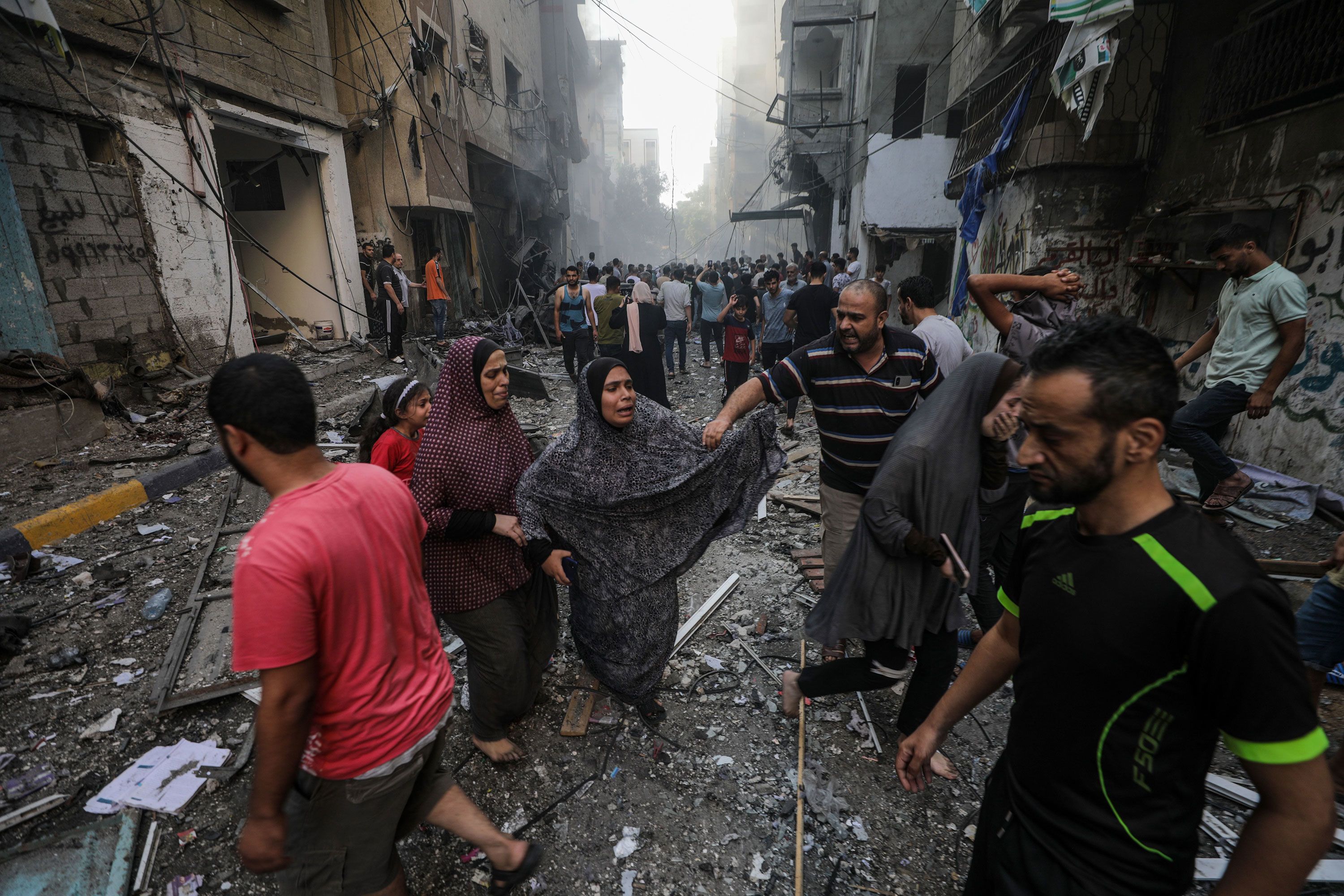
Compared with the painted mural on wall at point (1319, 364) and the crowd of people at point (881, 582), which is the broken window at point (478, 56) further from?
the painted mural on wall at point (1319, 364)

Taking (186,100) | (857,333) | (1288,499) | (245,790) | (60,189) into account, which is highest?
(186,100)

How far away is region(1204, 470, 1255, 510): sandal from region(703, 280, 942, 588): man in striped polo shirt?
3.00 meters

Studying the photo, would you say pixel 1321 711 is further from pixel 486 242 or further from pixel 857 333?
pixel 486 242

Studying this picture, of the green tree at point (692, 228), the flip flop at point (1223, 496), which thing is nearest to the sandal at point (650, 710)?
the flip flop at point (1223, 496)

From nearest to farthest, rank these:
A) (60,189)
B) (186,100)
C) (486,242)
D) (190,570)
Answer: (190,570), (60,189), (186,100), (486,242)

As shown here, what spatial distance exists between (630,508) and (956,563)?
1.34 m

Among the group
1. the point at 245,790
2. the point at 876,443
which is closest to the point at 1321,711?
the point at 876,443

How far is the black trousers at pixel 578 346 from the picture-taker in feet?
31.7

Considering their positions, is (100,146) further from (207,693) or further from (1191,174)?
(1191,174)

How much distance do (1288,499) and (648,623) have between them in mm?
5320

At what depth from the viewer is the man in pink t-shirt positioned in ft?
4.39

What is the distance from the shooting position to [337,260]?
11.1 meters

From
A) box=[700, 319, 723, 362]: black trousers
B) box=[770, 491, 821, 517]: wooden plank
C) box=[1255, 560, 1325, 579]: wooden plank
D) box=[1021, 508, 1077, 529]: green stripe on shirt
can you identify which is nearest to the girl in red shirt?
box=[1021, 508, 1077, 529]: green stripe on shirt

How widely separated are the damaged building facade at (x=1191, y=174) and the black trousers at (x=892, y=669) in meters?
3.91
